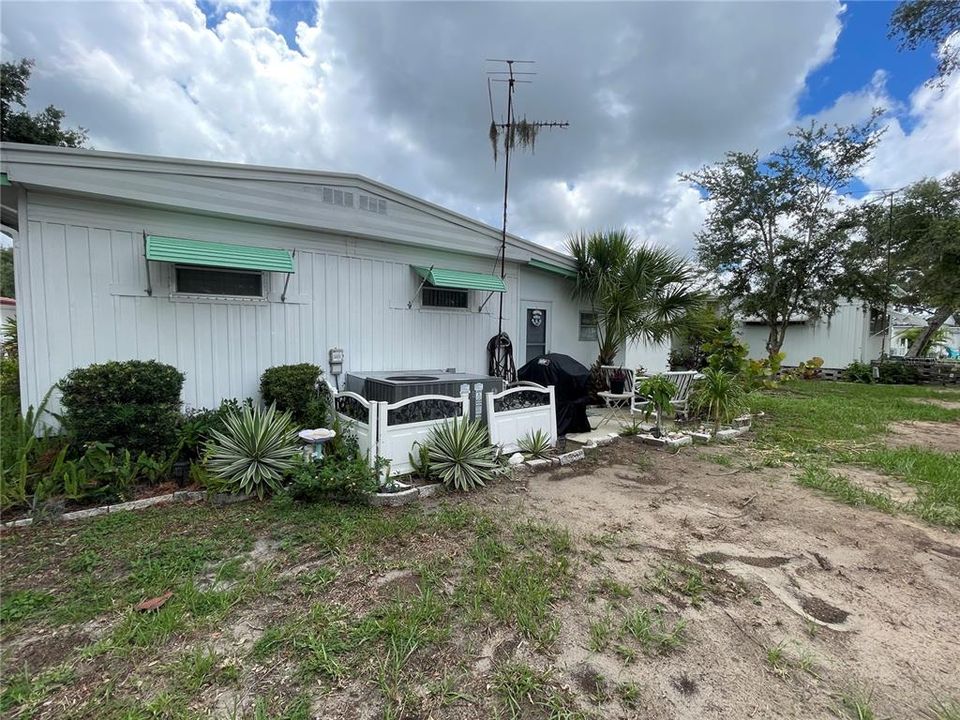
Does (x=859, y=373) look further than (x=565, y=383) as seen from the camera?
Yes

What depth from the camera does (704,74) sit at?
24.0ft

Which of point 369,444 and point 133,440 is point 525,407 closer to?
point 369,444

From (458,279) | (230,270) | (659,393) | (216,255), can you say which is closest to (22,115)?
(230,270)

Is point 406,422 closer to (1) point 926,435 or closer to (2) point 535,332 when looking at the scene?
(2) point 535,332

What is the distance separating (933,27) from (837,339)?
42.9 ft

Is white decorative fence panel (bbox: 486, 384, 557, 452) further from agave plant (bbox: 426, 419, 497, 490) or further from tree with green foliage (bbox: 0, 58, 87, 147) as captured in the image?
tree with green foliage (bbox: 0, 58, 87, 147)

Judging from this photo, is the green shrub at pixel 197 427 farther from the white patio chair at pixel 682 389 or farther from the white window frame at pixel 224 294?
the white patio chair at pixel 682 389

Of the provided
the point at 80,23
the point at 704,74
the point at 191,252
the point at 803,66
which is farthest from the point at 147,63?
the point at 803,66

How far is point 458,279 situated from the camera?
20.3 ft

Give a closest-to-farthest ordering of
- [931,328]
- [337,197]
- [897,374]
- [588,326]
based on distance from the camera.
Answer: [337,197]
[588,326]
[897,374]
[931,328]

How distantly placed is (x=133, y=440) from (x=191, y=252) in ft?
6.14

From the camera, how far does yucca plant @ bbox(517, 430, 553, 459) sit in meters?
4.97

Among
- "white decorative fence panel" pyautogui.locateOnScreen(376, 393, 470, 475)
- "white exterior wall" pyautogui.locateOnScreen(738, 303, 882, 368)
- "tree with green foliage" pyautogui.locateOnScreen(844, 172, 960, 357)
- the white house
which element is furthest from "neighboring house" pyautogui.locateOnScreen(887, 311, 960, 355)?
"white decorative fence panel" pyautogui.locateOnScreen(376, 393, 470, 475)

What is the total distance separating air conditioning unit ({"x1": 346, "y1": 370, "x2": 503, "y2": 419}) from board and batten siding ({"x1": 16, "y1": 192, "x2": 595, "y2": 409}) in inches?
26.0
